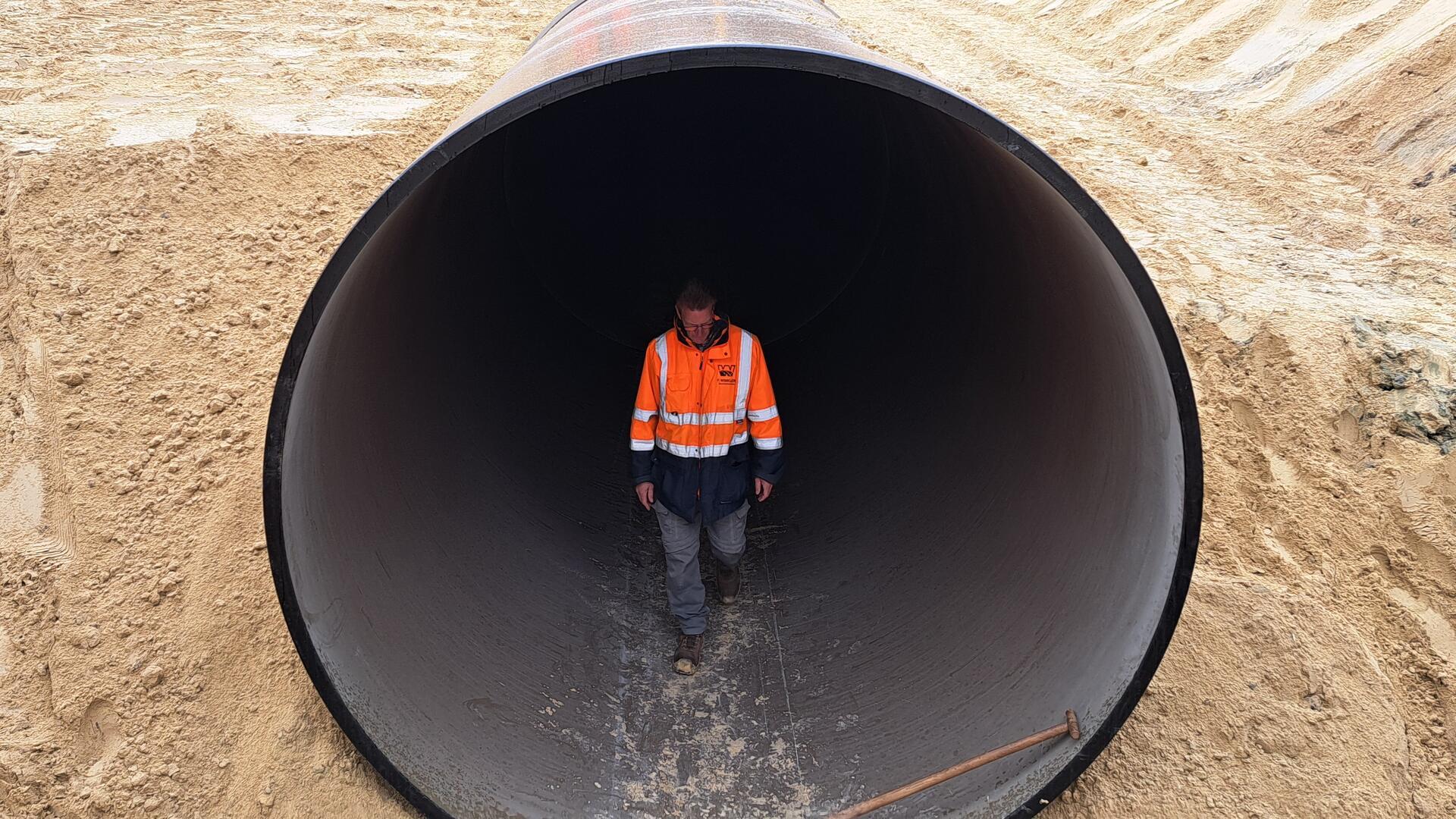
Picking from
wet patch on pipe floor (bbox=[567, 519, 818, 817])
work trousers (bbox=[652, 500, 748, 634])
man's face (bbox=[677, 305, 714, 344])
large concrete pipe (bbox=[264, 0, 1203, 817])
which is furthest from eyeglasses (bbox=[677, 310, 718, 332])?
wet patch on pipe floor (bbox=[567, 519, 818, 817])

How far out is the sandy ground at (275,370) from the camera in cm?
332

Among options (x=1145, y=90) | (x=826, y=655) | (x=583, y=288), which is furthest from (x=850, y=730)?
(x=1145, y=90)

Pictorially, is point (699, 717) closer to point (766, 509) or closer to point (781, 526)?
point (781, 526)

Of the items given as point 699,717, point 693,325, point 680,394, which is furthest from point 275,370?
point 699,717

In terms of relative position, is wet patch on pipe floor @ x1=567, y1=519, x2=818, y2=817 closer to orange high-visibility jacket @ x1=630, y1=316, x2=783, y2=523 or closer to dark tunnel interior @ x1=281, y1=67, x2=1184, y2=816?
dark tunnel interior @ x1=281, y1=67, x2=1184, y2=816

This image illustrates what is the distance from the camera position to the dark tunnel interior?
296cm

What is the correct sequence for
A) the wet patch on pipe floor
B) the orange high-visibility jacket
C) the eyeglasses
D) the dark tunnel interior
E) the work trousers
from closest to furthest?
the dark tunnel interior, the wet patch on pipe floor, the eyeglasses, the orange high-visibility jacket, the work trousers

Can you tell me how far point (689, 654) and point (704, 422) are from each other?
37.3 inches

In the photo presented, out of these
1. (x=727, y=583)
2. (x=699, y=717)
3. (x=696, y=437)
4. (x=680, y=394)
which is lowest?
(x=699, y=717)

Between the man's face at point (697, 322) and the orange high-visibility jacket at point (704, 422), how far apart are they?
40mm

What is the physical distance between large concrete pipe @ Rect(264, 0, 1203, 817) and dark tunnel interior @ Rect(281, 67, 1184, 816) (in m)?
0.01

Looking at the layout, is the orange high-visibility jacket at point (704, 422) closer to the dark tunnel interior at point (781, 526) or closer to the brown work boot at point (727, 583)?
the brown work boot at point (727, 583)

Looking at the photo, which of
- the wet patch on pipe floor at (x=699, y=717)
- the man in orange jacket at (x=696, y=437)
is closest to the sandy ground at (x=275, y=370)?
the wet patch on pipe floor at (x=699, y=717)

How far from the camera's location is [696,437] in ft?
11.6
